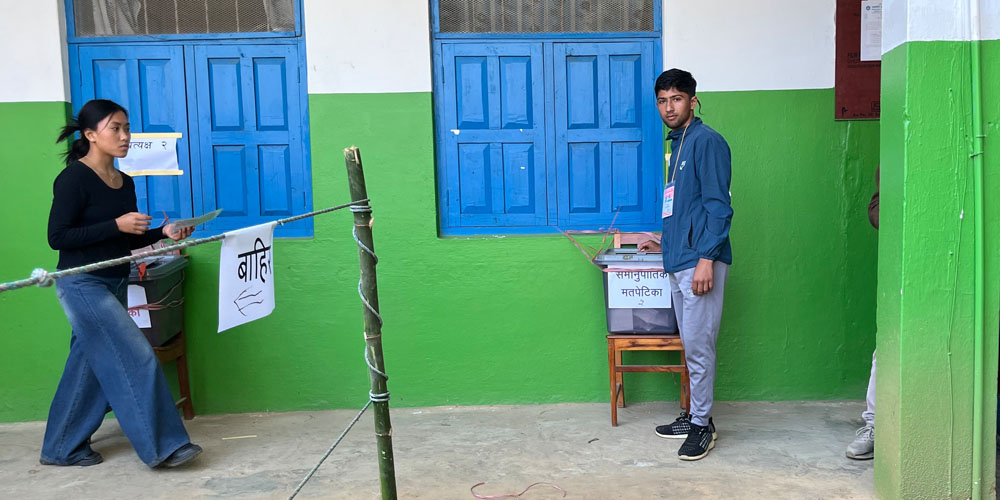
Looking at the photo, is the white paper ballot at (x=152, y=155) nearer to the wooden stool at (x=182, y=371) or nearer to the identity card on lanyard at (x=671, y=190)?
the wooden stool at (x=182, y=371)

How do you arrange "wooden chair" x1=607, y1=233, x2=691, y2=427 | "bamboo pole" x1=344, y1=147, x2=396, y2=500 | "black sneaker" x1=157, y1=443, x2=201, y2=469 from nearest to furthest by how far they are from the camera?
"bamboo pole" x1=344, y1=147, x2=396, y2=500 < "black sneaker" x1=157, y1=443, x2=201, y2=469 < "wooden chair" x1=607, y1=233, x2=691, y2=427

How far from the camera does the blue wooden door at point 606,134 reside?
14.7 ft

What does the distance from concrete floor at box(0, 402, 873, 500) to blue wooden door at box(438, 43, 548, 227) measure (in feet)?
3.96

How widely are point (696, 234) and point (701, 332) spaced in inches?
19.2

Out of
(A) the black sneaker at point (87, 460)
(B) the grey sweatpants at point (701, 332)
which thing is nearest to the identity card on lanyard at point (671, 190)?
(B) the grey sweatpants at point (701, 332)

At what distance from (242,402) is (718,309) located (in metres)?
2.83

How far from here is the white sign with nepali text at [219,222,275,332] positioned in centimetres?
239

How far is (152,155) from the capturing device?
4441 mm

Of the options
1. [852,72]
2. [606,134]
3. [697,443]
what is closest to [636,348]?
[697,443]

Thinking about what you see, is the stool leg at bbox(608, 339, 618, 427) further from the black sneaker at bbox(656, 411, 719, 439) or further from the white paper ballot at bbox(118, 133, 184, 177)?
the white paper ballot at bbox(118, 133, 184, 177)

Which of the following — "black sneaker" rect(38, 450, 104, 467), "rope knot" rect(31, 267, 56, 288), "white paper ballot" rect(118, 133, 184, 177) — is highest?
"white paper ballot" rect(118, 133, 184, 177)

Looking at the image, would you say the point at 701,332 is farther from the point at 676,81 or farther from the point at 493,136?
the point at 493,136

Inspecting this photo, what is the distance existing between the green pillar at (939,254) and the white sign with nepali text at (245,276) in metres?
2.40

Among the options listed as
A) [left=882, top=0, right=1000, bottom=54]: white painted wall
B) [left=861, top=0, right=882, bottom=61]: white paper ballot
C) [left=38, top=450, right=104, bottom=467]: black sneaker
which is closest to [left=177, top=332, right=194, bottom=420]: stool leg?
[left=38, top=450, right=104, bottom=467]: black sneaker
